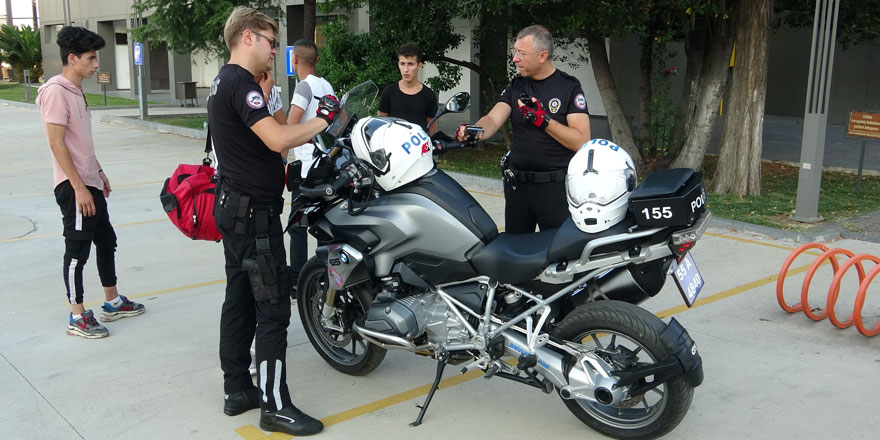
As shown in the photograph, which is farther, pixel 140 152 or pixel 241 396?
pixel 140 152

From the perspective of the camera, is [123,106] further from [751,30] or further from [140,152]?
[751,30]

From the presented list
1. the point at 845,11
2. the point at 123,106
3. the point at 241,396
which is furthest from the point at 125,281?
the point at 123,106

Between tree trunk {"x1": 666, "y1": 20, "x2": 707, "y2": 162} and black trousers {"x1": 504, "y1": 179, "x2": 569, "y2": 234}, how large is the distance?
22.1 feet

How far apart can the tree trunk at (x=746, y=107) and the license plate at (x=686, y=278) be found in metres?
6.85

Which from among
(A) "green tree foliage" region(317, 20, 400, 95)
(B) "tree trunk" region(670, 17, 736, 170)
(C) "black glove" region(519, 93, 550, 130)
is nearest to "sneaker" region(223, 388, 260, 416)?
(C) "black glove" region(519, 93, 550, 130)

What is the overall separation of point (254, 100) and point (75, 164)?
7.23 ft

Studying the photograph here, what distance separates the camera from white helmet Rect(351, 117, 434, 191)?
3.91 metres

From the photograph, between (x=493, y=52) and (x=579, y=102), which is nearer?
(x=579, y=102)

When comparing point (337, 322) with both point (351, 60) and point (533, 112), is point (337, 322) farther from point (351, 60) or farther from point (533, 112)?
point (351, 60)

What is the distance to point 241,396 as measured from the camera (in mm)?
4156

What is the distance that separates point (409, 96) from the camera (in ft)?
22.8

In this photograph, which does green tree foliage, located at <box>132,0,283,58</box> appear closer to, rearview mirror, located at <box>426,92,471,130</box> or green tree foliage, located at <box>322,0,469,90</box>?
green tree foliage, located at <box>322,0,469,90</box>

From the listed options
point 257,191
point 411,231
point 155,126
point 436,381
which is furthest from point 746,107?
point 155,126

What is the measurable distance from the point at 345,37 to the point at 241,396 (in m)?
Answer: 10.2
